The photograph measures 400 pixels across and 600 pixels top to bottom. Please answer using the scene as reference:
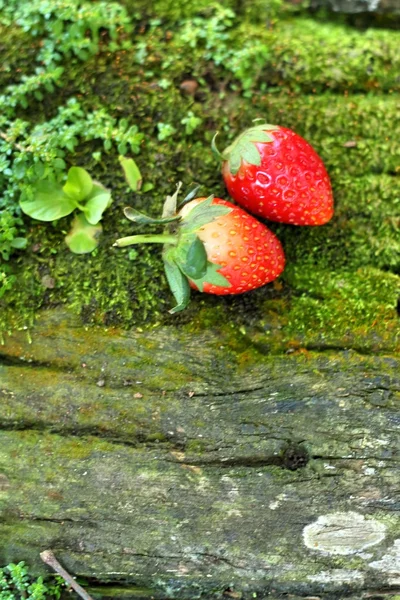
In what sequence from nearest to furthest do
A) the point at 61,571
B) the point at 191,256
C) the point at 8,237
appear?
the point at 191,256, the point at 61,571, the point at 8,237

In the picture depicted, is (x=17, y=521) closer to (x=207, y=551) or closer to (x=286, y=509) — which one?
(x=207, y=551)

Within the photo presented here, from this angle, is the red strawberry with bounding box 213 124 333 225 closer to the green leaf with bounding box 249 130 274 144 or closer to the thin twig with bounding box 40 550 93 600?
the green leaf with bounding box 249 130 274 144

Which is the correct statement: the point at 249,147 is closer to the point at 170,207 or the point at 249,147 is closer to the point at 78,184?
the point at 170,207

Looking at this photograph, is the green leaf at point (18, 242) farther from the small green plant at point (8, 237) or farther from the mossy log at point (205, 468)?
the mossy log at point (205, 468)

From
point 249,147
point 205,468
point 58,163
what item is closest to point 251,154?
point 249,147

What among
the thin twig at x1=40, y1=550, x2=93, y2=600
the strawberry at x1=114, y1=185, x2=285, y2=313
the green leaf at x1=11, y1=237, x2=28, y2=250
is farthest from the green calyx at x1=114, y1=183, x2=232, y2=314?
the thin twig at x1=40, y1=550, x2=93, y2=600

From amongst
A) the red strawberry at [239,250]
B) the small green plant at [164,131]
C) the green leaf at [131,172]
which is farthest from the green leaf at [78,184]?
the red strawberry at [239,250]

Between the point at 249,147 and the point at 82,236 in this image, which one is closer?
the point at 249,147

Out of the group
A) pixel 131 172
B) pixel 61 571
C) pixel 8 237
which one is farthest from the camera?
pixel 131 172
